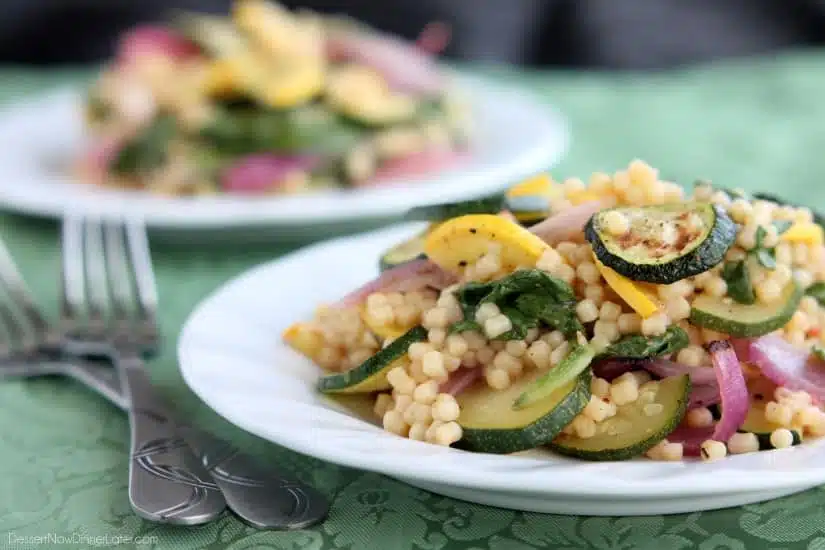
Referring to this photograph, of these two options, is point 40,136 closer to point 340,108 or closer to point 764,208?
point 340,108

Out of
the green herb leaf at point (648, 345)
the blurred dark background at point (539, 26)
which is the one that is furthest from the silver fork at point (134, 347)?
the blurred dark background at point (539, 26)

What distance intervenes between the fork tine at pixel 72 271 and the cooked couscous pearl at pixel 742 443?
4.47 ft

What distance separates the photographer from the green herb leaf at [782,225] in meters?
1.68

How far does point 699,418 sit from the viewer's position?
154cm

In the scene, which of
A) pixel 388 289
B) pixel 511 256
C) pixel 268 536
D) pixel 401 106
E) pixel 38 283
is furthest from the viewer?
pixel 401 106

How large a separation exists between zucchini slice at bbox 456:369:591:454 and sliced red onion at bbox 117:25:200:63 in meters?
2.37

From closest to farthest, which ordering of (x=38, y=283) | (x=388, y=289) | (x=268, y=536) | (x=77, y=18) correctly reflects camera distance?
(x=268, y=536), (x=388, y=289), (x=38, y=283), (x=77, y=18)

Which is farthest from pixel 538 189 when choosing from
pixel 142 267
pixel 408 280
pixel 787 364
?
pixel 142 267

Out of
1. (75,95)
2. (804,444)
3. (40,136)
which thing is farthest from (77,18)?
(804,444)

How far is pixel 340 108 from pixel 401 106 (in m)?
0.23

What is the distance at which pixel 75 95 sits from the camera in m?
4.01

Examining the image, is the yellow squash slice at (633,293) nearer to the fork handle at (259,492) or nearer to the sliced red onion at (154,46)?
the fork handle at (259,492)

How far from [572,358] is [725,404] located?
8.7 inches

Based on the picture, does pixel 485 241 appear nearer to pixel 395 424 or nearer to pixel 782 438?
pixel 395 424
